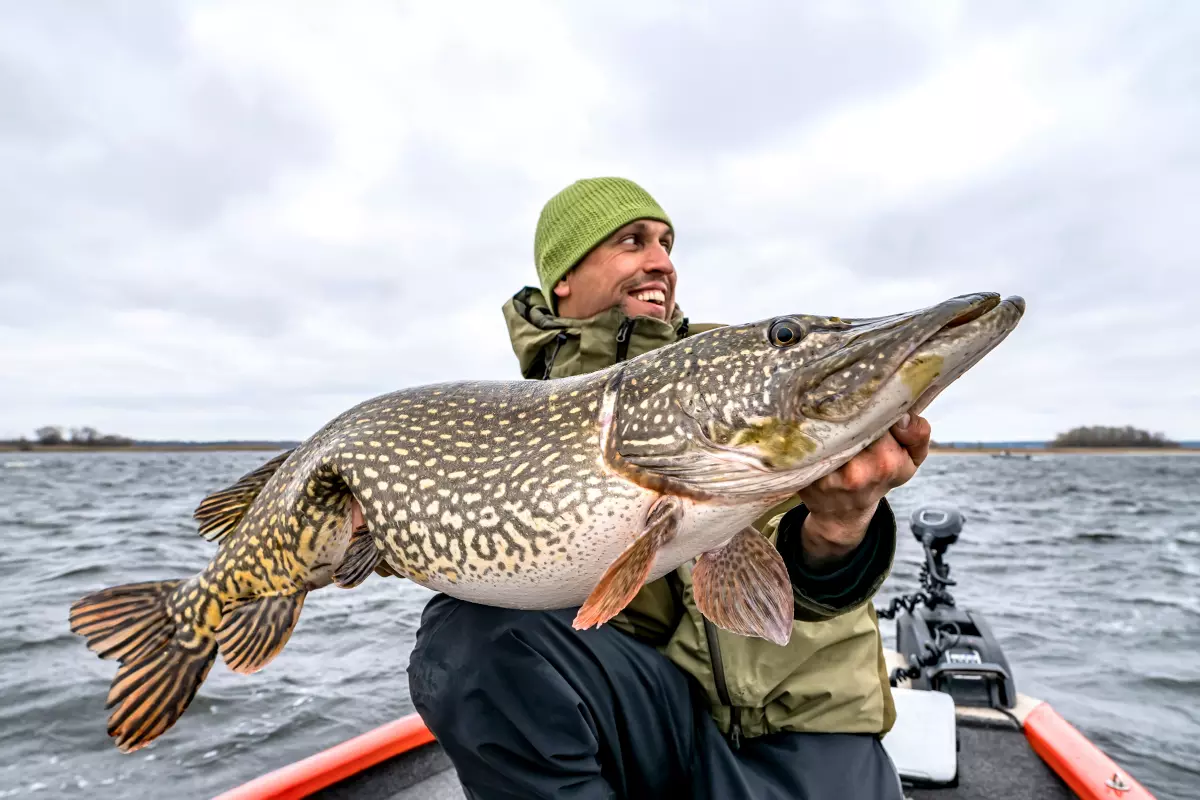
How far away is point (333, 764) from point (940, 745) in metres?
2.50

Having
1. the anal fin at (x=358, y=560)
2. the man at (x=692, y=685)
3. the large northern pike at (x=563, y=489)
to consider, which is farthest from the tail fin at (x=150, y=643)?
Result: the man at (x=692, y=685)

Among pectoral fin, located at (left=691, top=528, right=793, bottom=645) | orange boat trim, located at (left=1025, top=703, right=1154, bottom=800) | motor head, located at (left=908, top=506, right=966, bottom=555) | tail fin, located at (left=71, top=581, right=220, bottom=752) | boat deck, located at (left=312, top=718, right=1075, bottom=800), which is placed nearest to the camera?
pectoral fin, located at (left=691, top=528, right=793, bottom=645)

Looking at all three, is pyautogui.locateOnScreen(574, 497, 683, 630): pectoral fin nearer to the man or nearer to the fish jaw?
the fish jaw

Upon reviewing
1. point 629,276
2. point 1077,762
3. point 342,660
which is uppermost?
point 629,276

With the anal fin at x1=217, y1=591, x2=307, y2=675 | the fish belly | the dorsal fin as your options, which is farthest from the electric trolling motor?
the dorsal fin

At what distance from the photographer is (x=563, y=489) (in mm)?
1840

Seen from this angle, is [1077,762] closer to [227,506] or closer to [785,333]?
[785,333]

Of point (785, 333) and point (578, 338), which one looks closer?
point (785, 333)

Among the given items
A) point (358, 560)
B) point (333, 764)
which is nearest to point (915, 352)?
point (358, 560)

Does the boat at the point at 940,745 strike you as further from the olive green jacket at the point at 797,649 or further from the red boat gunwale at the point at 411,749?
the olive green jacket at the point at 797,649

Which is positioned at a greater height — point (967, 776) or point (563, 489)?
point (563, 489)

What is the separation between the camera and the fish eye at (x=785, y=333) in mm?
1704

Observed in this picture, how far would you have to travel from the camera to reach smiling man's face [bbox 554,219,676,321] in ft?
9.82

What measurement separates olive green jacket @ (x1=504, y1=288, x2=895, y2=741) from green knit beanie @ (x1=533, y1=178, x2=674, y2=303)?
1.43m
